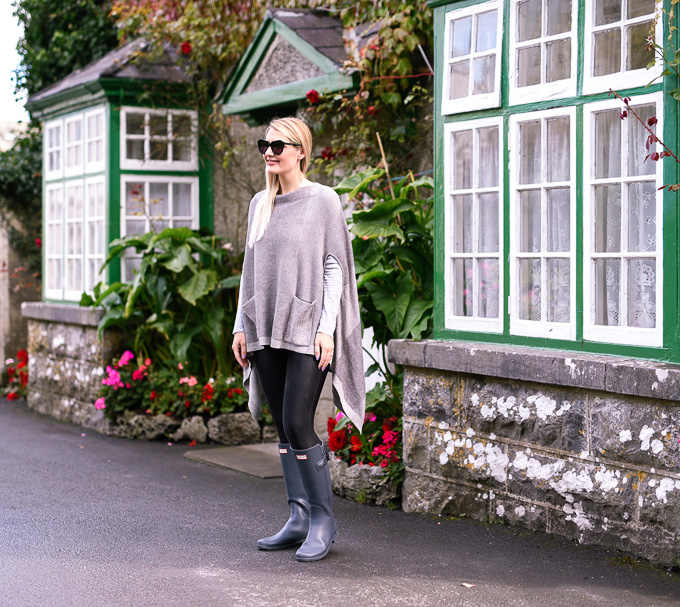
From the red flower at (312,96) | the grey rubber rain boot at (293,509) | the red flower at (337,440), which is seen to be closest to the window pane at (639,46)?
the grey rubber rain boot at (293,509)

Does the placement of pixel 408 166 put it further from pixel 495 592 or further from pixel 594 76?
pixel 495 592

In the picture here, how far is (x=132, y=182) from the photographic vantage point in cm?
927

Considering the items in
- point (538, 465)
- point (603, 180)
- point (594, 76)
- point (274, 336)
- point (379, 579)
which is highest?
point (594, 76)

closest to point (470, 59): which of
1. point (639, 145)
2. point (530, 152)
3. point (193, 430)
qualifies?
point (530, 152)

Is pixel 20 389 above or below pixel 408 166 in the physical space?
below

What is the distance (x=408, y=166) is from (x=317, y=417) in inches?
91.5

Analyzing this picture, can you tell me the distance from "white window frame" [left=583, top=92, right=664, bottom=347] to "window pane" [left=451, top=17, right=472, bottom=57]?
0.92m

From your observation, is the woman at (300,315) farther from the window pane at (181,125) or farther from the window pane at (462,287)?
the window pane at (181,125)

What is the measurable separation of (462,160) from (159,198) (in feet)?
15.6

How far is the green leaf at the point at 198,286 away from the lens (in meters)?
7.91

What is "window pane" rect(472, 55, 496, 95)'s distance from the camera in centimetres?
506

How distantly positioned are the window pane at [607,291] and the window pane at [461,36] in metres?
1.44

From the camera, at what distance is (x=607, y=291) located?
4.50m

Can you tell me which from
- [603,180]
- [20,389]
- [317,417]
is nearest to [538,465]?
[603,180]
